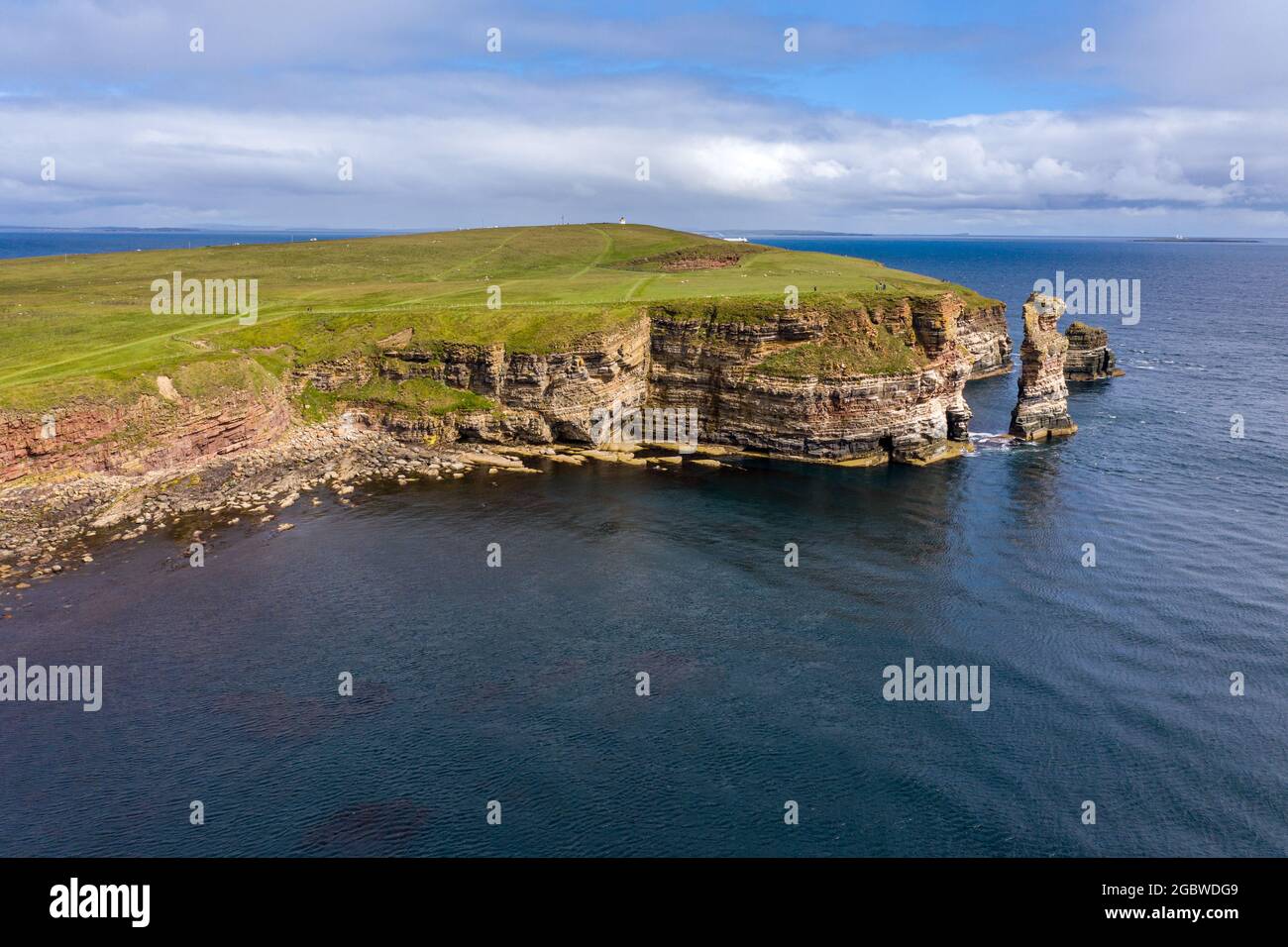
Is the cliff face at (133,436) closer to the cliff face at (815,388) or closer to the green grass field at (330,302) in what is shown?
the green grass field at (330,302)

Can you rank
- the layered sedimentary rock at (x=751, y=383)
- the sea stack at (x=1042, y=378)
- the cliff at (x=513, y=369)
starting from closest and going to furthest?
the cliff at (x=513, y=369), the layered sedimentary rock at (x=751, y=383), the sea stack at (x=1042, y=378)

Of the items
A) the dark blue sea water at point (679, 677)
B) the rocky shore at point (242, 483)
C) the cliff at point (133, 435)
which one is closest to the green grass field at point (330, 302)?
the cliff at point (133, 435)

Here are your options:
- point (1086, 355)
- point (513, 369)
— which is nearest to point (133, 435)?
point (513, 369)

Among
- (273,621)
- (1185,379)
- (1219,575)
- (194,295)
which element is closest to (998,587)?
(1219,575)

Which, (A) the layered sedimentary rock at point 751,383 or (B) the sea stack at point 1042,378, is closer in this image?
(A) the layered sedimentary rock at point 751,383

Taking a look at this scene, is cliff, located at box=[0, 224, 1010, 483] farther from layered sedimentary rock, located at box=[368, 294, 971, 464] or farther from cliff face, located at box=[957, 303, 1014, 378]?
cliff face, located at box=[957, 303, 1014, 378]

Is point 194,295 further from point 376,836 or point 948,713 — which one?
point 948,713

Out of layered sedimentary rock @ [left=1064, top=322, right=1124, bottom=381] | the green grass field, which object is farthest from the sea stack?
layered sedimentary rock @ [left=1064, top=322, right=1124, bottom=381]
